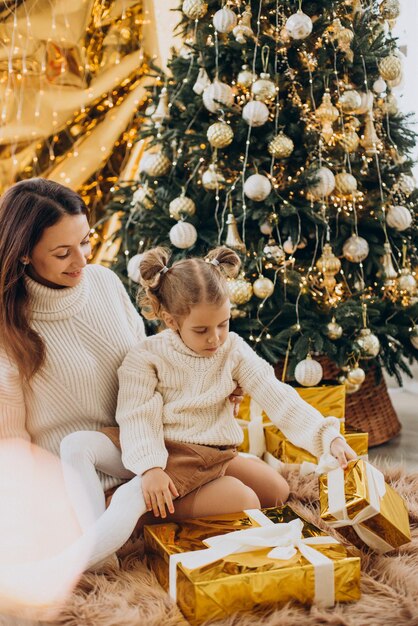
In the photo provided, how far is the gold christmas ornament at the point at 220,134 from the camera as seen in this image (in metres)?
1.97

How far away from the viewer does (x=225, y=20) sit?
76.1 inches

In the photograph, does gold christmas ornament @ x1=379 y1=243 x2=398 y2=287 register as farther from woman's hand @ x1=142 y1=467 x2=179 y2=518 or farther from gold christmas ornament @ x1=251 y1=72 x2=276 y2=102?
woman's hand @ x1=142 y1=467 x2=179 y2=518

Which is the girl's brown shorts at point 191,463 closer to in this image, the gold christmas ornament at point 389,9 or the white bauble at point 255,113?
the white bauble at point 255,113

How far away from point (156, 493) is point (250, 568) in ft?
0.84

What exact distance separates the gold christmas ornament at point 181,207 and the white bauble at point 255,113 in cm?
30

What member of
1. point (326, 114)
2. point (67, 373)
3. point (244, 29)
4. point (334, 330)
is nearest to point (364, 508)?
point (67, 373)

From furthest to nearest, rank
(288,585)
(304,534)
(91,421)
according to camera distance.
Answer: (91,421)
(304,534)
(288,585)

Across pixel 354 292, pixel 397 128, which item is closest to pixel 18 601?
pixel 354 292

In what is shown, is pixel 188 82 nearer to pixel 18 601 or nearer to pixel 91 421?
pixel 91 421

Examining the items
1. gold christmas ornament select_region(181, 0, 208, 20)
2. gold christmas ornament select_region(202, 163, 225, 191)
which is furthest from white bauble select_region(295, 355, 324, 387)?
gold christmas ornament select_region(181, 0, 208, 20)

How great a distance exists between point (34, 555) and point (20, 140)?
2045 millimetres

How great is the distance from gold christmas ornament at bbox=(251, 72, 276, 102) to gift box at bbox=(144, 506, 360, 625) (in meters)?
1.23

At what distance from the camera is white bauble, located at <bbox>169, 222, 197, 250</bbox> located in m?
2.01

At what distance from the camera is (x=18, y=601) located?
1.19m
